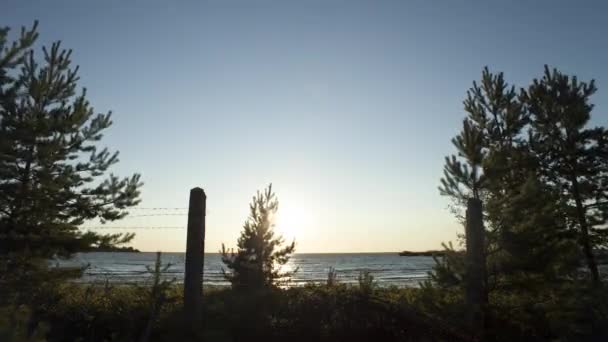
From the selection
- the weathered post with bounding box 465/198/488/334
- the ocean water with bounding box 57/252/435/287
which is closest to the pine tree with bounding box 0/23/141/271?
the ocean water with bounding box 57/252/435/287

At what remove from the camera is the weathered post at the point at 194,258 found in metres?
10.7

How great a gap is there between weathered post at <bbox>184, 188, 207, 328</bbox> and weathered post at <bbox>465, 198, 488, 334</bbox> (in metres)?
6.86

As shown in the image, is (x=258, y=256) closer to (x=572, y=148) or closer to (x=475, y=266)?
(x=475, y=266)

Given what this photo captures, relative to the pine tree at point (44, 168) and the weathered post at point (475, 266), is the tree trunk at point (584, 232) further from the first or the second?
the pine tree at point (44, 168)

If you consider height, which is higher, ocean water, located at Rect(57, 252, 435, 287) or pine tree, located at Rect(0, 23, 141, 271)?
pine tree, located at Rect(0, 23, 141, 271)

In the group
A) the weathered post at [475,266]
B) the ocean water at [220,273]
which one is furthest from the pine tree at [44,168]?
the weathered post at [475,266]

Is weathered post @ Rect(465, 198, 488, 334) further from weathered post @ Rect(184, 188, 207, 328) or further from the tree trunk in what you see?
weathered post @ Rect(184, 188, 207, 328)

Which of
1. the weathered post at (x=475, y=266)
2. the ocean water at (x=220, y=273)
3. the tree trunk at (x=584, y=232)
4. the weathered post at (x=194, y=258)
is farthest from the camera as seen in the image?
the ocean water at (x=220, y=273)

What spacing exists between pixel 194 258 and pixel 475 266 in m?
7.26

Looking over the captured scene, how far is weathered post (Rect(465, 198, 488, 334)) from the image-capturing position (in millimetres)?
11812

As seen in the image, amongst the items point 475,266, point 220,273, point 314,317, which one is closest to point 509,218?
point 475,266

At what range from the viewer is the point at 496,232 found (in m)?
12.7

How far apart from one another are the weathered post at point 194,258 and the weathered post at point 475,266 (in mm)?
6860

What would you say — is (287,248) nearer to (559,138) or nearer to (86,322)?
(86,322)
